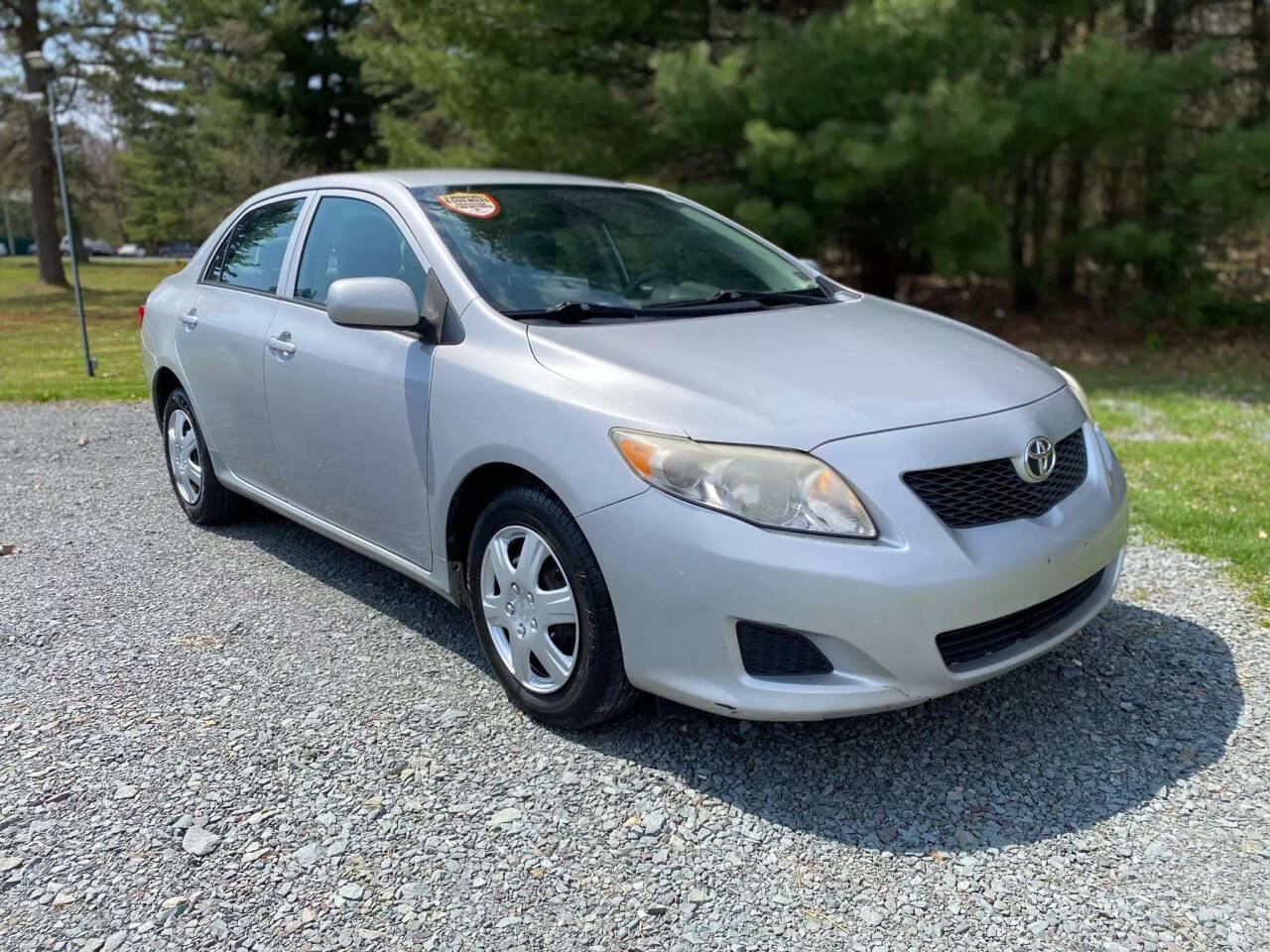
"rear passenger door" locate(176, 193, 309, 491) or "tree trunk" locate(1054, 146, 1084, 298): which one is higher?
"rear passenger door" locate(176, 193, 309, 491)

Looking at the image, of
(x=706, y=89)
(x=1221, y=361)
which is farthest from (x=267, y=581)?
(x=1221, y=361)

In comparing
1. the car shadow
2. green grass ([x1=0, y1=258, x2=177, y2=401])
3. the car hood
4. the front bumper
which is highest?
the car hood

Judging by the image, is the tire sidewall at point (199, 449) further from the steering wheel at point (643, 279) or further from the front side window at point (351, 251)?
the steering wheel at point (643, 279)

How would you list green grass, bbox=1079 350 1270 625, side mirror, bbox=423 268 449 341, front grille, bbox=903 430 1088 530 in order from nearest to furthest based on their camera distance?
front grille, bbox=903 430 1088 530, side mirror, bbox=423 268 449 341, green grass, bbox=1079 350 1270 625

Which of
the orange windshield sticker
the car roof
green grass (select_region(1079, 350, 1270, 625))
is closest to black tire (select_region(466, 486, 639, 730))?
the orange windshield sticker

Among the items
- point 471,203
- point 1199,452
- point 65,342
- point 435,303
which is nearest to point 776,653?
point 435,303

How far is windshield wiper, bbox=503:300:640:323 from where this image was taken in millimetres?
3352

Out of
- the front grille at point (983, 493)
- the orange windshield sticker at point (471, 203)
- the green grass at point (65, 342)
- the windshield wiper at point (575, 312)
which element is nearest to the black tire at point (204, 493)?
the orange windshield sticker at point (471, 203)

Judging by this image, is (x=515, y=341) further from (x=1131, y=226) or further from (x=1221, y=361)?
(x=1221, y=361)

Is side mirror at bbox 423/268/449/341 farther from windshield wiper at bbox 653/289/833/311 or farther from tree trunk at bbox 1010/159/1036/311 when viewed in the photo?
tree trunk at bbox 1010/159/1036/311

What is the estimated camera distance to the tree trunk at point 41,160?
956 inches

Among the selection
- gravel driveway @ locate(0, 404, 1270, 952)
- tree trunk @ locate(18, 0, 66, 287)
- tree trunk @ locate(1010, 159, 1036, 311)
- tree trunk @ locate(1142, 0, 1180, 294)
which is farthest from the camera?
tree trunk @ locate(18, 0, 66, 287)

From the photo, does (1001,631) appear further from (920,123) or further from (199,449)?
(920,123)

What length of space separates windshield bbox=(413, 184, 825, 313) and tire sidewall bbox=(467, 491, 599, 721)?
0.67 m
